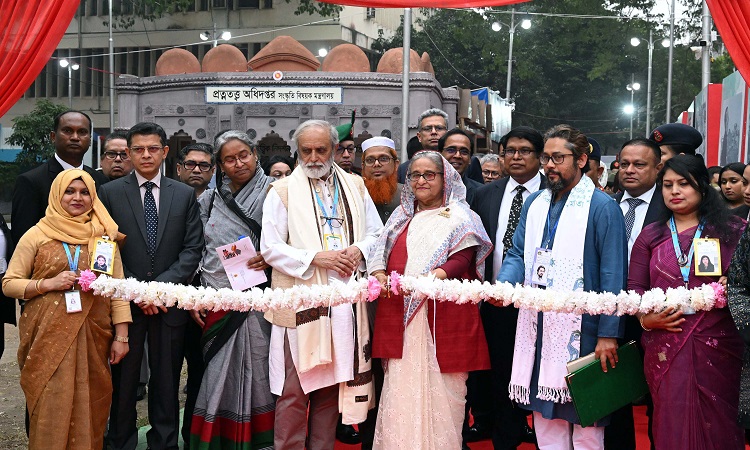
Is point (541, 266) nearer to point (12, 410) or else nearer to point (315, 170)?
point (315, 170)

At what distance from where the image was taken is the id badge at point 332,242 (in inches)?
183

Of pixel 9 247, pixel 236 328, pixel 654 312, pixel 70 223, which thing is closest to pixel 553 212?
pixel 654 312

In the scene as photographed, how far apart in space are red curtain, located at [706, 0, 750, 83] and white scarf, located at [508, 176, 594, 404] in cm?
101

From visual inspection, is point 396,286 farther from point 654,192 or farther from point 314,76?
point 314,76

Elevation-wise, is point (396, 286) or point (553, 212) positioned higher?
point (553, 212)

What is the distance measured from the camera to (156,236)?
4801mm

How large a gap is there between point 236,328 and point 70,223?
111cm

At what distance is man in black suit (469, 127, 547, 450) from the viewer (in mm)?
4875

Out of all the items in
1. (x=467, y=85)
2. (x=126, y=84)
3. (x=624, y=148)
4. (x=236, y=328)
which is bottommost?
(x=236, y=328)

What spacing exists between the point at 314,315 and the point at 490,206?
140 centimetres

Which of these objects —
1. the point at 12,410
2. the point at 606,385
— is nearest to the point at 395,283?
the point at 606,385

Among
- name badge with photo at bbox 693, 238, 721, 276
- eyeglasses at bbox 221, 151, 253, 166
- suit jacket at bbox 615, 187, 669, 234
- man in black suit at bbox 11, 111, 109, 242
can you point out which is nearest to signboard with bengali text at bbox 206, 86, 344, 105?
man in black suit at bbox 11, 111, 109, 242

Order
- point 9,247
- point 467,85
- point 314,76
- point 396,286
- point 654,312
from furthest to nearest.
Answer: point 467,85, point 314,76, point 9,247, point 396,286, point 654,312

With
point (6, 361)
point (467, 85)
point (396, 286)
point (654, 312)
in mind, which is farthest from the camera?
point (467, 85)
